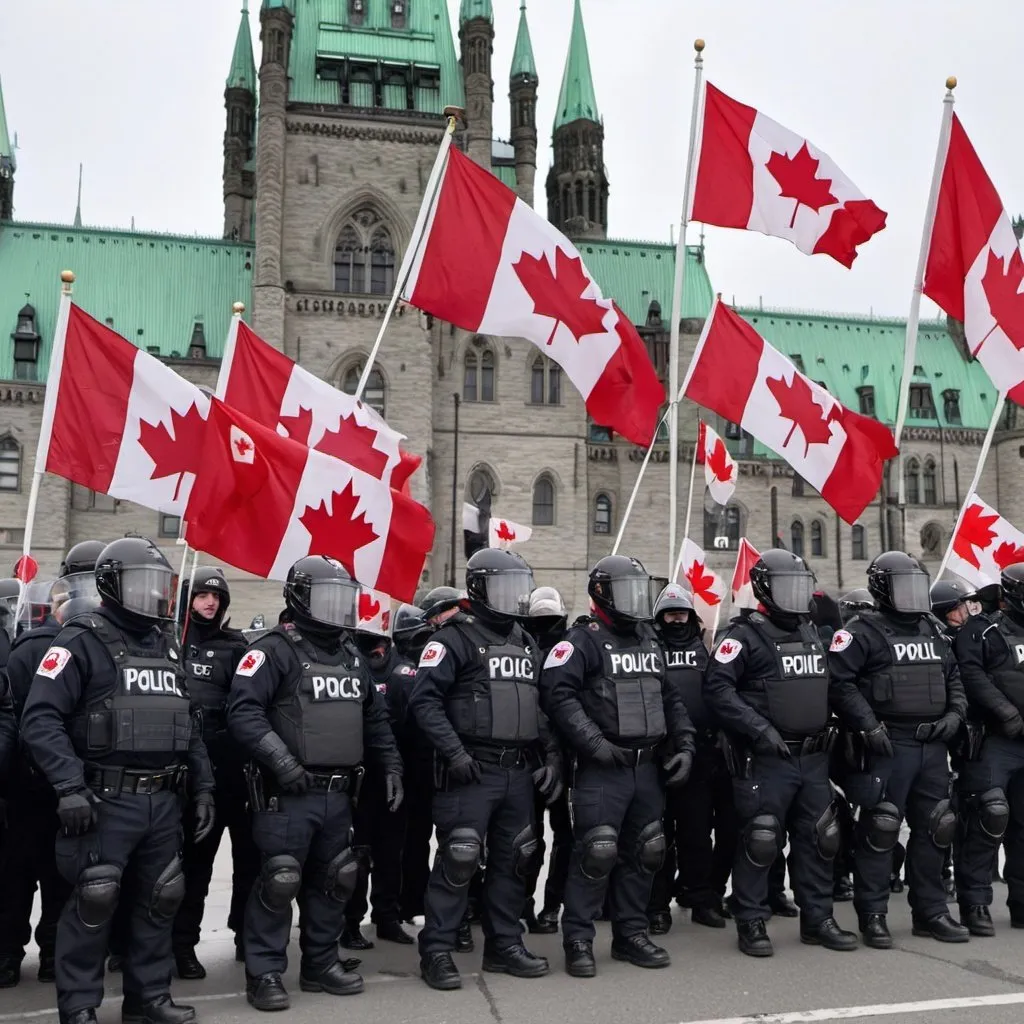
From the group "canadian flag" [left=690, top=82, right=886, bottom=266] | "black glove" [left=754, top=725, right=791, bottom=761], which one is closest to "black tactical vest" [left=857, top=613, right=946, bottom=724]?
"black glove" [left=754, top=725, right=791, bottom=761]

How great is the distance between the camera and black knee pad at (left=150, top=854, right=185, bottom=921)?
5.47 meters

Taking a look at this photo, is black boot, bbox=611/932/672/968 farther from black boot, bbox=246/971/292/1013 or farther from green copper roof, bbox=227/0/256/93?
green copper roof, bbox=227/0/256/93

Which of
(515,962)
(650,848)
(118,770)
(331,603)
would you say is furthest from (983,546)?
(118,770)

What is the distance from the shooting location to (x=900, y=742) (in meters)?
7.18

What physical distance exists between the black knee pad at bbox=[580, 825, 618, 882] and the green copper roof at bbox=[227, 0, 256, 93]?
49.7 meters

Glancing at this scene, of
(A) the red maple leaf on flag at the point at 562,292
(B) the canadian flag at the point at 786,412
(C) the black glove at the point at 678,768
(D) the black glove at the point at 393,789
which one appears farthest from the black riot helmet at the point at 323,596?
(B) the canadian flag at the point at 786,412

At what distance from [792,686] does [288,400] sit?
5440 millimetres

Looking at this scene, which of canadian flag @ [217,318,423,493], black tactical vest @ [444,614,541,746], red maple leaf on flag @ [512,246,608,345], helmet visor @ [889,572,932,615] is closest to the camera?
black tactical vest @ [444,614,541,746]

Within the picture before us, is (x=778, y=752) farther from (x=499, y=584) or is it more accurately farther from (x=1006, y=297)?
(x=1006, y=297)

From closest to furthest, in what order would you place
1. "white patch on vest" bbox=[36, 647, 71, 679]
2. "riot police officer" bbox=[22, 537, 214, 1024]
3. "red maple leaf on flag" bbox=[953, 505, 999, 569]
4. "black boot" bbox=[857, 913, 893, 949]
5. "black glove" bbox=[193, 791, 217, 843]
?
"riot police officer" bbox=[22, 537, 214, 1024]
"white patch on vest" bbox=[36, 647, 71, 679]
"black glove" bbox=[193, 791, 217, 843]
"black boot" bbox=[857, 913, 893, 949]
"red maple leaf on flag" bbox=[953, 505, 999, 569]

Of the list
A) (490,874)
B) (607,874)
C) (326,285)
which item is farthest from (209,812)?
(326,285)

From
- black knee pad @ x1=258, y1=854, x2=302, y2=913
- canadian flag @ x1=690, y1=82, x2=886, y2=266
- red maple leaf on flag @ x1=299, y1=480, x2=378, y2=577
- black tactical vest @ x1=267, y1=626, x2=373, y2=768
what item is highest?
canadian flag @ x1=690, y1=82, x2=886, y2=266

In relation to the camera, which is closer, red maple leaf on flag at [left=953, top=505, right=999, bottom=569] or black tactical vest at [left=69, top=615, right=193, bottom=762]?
black tactical vest at [left=69, top=615, right=193, bottom=762]

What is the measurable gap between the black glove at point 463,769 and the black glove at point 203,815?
1.35 m
